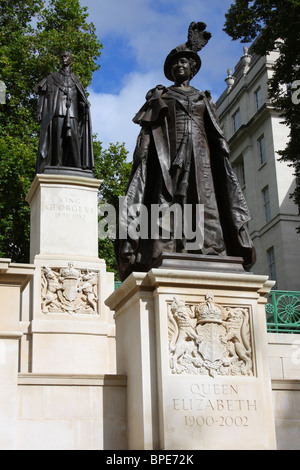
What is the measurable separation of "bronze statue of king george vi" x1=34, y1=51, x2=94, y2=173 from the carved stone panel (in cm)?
233

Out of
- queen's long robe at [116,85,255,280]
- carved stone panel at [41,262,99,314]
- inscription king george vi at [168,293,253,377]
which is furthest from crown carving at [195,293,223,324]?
carved stone panel at [41,262,99,314]

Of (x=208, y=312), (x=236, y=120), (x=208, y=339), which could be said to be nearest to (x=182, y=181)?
(x=208, y=312)

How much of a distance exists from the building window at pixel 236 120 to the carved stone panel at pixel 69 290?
40.4 meters

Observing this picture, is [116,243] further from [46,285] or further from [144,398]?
[46,285]

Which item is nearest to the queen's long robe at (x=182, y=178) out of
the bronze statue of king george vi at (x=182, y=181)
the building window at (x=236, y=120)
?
the bronze statue of king george vi at (x=182, y=181)

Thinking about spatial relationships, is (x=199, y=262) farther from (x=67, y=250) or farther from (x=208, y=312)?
(x=67, y=250)

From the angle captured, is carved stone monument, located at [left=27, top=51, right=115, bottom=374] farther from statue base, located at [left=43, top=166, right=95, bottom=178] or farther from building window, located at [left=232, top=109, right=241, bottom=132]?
building window, located at [left=232, top=109, right=241, bottom=132]

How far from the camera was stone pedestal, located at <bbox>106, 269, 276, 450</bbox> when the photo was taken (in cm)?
650

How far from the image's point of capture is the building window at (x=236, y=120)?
51.9m

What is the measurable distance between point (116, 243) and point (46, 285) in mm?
5394

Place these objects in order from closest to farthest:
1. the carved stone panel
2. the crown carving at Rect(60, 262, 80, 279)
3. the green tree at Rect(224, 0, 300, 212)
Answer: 1. the carved stone panel
2. the crown carving at Rect(60, 262, 80, 279)
3. the green tree at Rect(224, 0, 300, 212)

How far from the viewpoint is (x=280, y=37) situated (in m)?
23.8

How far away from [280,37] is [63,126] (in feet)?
38.1

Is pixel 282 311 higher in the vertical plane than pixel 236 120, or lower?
lower
